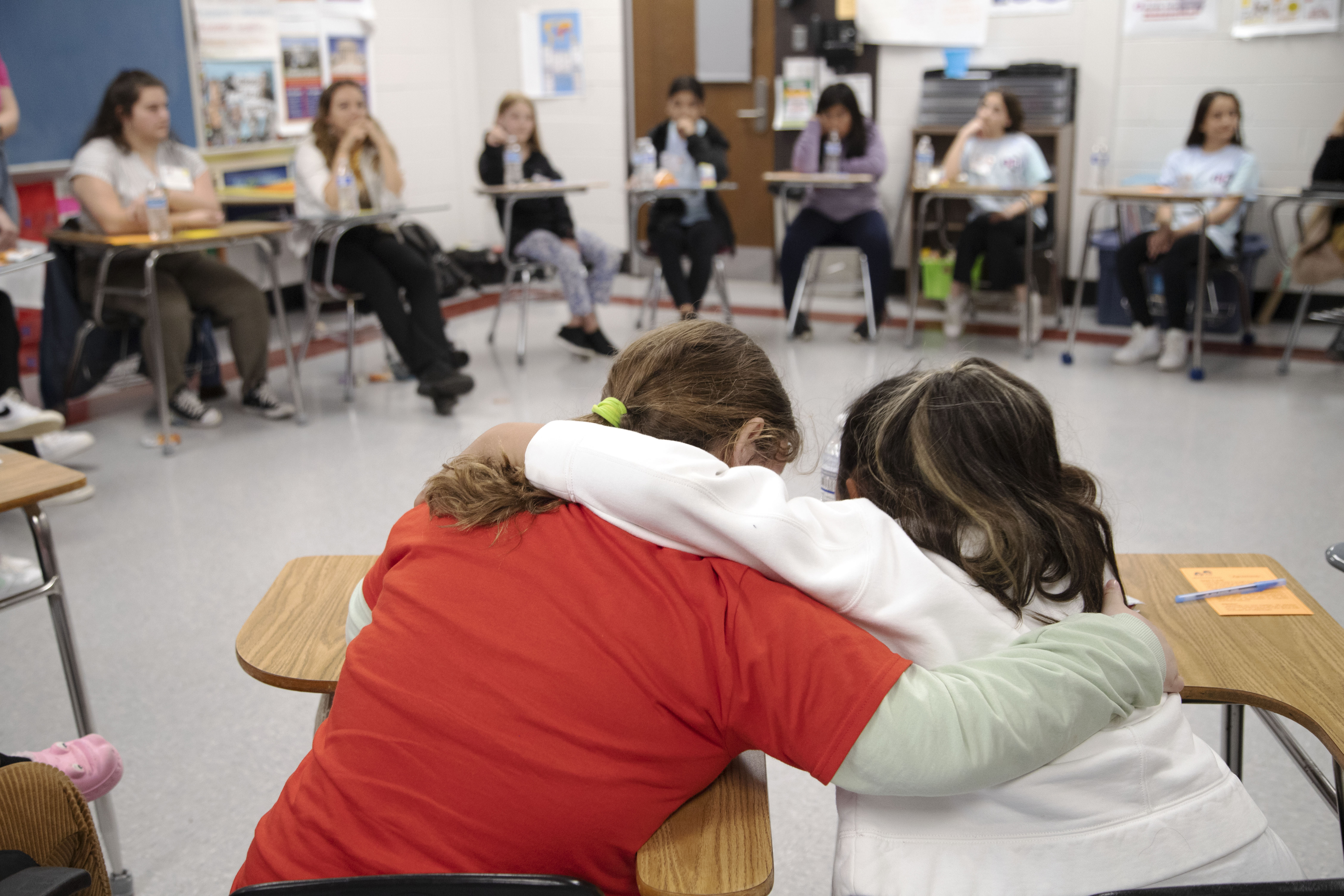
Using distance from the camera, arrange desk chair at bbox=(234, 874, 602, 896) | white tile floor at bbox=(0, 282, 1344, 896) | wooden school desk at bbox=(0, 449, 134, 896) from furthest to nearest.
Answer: white tile floor at bbox=(0, 282, 1344, 896), wooden school desk at bbox=(0, 449, 134, 896), desk chair at bbox=(234, 874, 602, 896)

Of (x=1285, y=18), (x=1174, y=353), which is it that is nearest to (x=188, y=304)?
(x=1174, y=353)

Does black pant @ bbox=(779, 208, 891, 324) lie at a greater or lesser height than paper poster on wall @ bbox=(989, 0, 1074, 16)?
lesser

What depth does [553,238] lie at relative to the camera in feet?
15.9

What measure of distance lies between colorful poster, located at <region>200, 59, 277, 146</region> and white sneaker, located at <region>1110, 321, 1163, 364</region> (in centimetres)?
421

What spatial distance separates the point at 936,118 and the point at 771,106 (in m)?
1.07

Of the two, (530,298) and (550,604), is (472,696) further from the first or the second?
(530,298)

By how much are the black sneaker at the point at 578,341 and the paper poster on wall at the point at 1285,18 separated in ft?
11.1

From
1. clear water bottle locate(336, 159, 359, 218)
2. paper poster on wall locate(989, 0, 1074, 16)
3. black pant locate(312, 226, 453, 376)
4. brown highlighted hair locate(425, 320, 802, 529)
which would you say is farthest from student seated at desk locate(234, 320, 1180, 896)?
paper poster on wall locate(989, 0, 1074, 16)

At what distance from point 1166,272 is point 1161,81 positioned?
4.43 feet

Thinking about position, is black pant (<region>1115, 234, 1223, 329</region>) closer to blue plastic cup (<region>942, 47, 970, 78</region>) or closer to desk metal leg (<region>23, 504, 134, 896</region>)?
blue plastic cup (<region>942, 47, 970, 78</region>)

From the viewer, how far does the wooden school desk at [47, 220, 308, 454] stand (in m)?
3.58

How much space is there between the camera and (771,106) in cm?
637

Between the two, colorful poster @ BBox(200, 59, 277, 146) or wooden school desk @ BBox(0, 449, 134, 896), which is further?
colorful poster @ BBox(200, 59, 277, 146)

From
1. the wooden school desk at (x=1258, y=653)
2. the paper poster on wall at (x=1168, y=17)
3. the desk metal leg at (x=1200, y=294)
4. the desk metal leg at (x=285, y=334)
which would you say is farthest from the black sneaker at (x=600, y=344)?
the wooden school desk at (x=1258, y=653)
